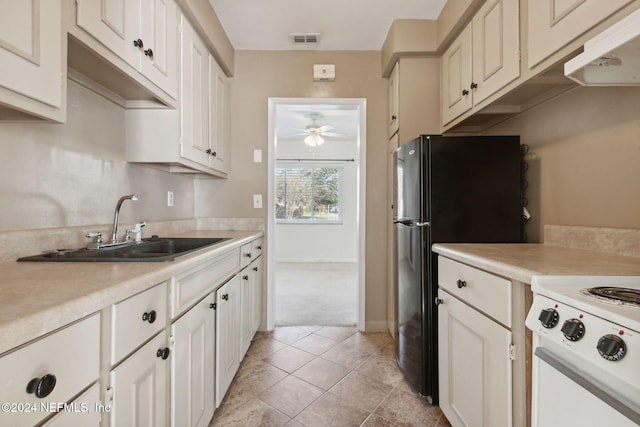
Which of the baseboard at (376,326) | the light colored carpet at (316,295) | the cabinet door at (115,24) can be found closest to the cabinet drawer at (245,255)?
the light colored carpet at (316,295)

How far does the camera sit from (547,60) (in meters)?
1.17

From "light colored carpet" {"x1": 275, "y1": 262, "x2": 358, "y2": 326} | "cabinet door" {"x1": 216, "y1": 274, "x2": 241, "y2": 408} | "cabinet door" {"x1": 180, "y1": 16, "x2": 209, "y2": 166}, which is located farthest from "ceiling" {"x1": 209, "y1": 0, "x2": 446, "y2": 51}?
"light colored carpet" {"x1": 275, "y1": 262, "x2": 358, "y2": 326}

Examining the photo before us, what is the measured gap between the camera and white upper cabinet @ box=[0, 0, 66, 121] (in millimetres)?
726

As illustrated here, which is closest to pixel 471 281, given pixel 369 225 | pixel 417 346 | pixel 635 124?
pixel 417 346

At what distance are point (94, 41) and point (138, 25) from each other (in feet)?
1.06

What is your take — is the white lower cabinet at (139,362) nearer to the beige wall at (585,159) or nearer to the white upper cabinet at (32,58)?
the white upper cabinet at (32,58)

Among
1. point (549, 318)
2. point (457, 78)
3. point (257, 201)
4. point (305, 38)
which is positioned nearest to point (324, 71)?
point (305, 38)

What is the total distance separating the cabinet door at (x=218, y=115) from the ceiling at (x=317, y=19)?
1.18 feet

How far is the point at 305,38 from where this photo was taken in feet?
7.96

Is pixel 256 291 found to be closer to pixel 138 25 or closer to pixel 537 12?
pixel 138 25

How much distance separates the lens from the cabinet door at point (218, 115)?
2143 millimetres

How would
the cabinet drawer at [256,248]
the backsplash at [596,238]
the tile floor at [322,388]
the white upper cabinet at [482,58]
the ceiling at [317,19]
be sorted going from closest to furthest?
the backsplash at [596,238] < the white upper cabinet at [482,58] < the tile floor at [322,388] < the ceiling at [317,19] < the cabinet drawer at [256,248]

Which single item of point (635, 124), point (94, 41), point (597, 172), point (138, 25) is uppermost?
point (138, 25)

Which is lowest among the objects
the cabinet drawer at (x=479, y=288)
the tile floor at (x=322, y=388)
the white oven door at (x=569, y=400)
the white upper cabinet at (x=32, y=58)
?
the tile floor at (x=322, y=388)
